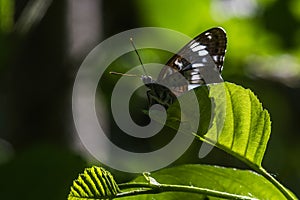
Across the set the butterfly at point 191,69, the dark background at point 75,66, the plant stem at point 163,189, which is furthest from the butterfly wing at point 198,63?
the dark background at point 75,66

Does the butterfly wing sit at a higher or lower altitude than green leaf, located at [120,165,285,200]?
higher

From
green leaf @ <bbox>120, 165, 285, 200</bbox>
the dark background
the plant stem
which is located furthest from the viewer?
the dark background

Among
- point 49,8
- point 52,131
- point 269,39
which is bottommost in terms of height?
point 52,131

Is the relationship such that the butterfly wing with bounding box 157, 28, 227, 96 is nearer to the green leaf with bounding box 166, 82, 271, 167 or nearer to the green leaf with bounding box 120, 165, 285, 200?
the green leaf with bounding box 166, 82, 271, 167

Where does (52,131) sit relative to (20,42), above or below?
below

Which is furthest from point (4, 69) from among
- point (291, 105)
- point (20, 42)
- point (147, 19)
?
point (291, 105)

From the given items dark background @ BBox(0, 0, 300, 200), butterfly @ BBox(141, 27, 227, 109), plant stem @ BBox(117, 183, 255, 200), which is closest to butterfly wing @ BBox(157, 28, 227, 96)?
butterfly @ BBox(141, 27, 227, 109)

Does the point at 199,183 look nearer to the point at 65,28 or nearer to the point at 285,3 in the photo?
the point at 65,28
